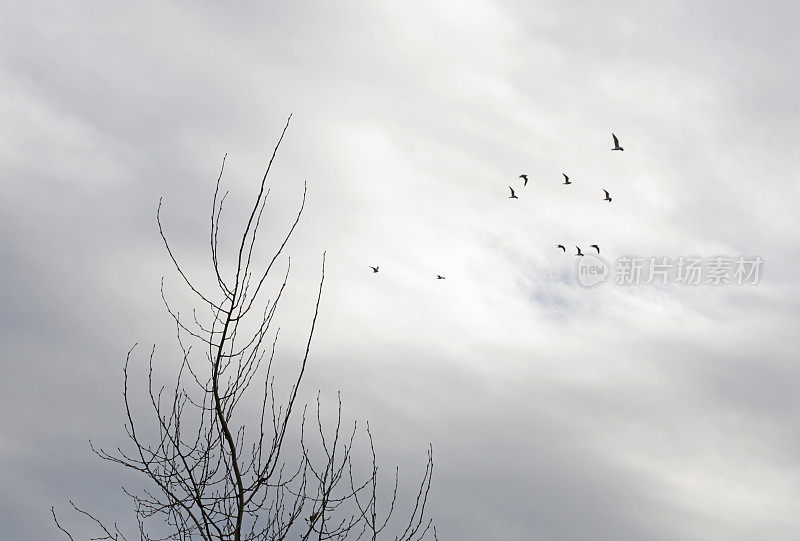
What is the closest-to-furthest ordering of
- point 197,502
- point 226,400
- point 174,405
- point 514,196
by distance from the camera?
point 197,502 → point 226,400 → point 174,405 → point 514,196

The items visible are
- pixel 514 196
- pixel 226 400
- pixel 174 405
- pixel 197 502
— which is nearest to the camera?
pixel 197 502

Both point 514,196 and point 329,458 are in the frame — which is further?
point 514,196

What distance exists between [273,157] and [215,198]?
0.57 m

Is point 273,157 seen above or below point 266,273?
above

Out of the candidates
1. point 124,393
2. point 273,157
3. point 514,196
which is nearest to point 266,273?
point 273,157

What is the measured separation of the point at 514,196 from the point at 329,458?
16.8 meters

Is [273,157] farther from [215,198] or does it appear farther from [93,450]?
[93,450]

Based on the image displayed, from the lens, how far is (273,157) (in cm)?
643

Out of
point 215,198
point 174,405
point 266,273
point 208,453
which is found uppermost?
point 215,198

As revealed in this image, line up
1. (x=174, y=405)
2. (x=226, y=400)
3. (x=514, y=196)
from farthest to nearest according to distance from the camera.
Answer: (x=514, y=196) < (x=174, y=405) < (x=226, y=400)

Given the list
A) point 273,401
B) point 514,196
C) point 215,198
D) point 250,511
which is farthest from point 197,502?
point 514,196

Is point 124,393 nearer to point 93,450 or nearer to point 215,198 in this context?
point 93,450

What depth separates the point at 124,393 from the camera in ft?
21.2

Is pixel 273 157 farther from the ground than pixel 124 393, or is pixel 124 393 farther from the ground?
pixel 273 157
